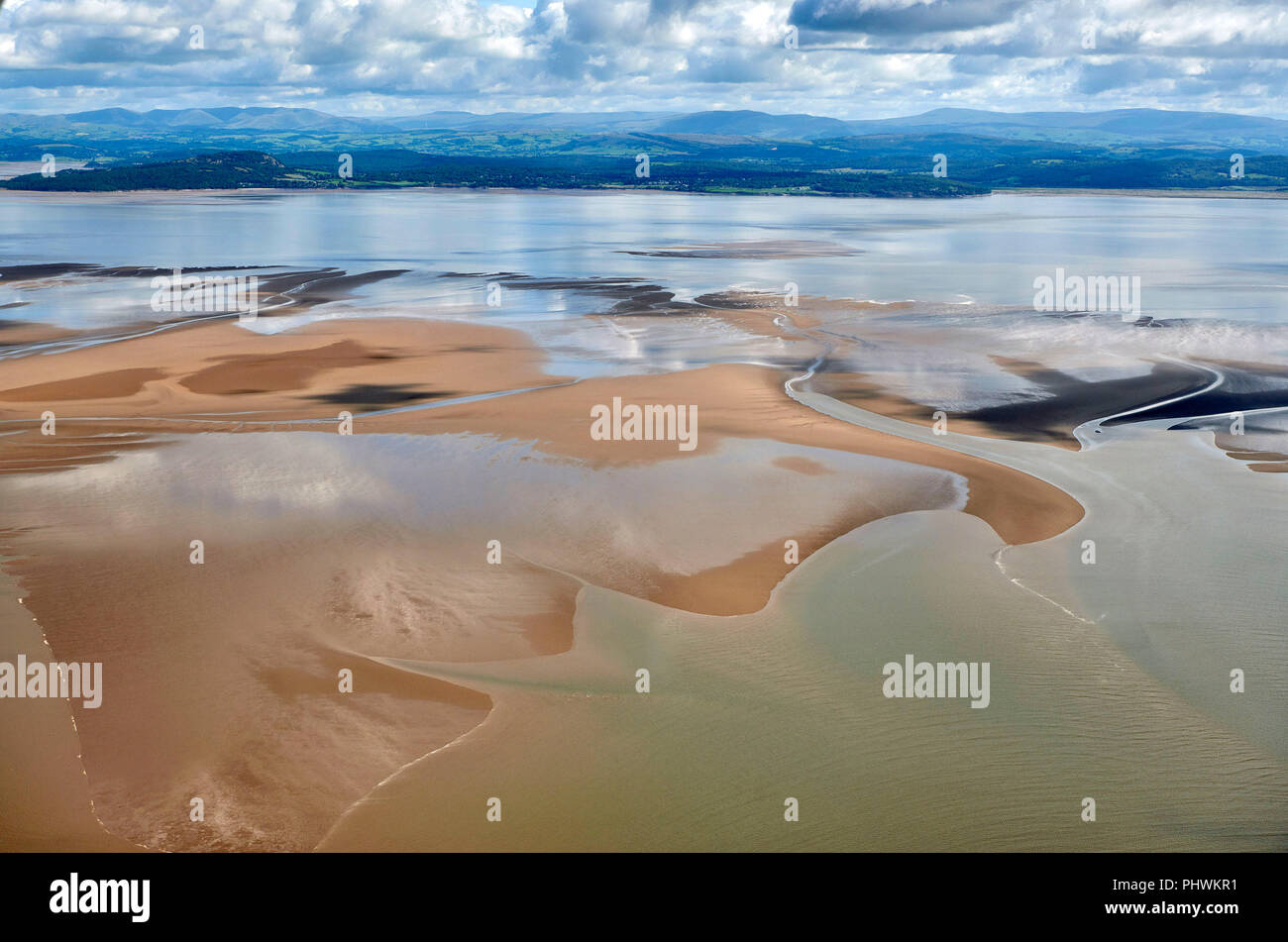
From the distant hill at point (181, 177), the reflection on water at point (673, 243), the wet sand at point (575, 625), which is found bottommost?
the wet sand at point (575, 625)

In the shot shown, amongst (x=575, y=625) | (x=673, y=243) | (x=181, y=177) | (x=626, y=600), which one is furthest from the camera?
(x=181, y=177)

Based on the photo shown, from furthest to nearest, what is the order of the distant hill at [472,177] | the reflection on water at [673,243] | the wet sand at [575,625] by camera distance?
the distant hill at [472,177], the reflection on water at [673,243], the wet sand at [575,625]

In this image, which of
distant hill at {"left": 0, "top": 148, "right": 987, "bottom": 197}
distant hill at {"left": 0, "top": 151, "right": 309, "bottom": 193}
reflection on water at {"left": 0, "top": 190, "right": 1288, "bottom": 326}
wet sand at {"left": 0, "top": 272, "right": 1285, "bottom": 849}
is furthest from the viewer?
distant hill at {"left": 0, "top": 148, "right": 987, "bottom": 197}

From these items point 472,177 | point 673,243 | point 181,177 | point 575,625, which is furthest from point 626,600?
point 472,177

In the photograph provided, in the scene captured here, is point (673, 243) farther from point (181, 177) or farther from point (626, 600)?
point (181, 177)

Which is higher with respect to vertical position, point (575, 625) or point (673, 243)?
point (673, 243)

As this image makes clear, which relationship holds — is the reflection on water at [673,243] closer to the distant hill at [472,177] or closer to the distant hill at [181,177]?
the distant hill at [181,177]

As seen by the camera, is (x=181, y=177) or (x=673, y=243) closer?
(x=673, y=243)

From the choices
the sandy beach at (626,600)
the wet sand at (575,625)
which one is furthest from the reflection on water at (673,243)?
the wet sand at (575,625)

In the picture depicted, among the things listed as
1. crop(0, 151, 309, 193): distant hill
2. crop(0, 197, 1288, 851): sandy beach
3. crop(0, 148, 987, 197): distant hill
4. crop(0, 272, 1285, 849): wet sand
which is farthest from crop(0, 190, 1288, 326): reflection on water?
crop(0, 272, 1285, 849): wet sand

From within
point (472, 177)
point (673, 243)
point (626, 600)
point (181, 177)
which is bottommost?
point (626, 600)

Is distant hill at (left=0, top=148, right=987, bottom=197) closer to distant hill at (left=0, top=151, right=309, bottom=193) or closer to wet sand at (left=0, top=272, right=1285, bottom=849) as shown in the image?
distant hill at (left=0, top=151, right=309, bottom=193)
